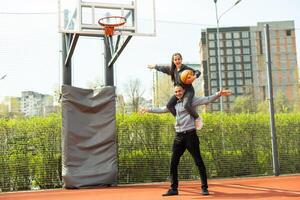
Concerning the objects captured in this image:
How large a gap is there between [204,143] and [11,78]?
182 inches

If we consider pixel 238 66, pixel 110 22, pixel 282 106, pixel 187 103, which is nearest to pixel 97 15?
pixel 110 22

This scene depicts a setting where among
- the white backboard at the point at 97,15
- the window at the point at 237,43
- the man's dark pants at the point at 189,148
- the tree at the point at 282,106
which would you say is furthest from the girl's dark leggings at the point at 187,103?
the window at the point at 237,43

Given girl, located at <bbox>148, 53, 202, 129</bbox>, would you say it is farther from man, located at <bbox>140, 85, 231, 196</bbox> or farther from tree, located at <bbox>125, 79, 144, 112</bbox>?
tree, located at <bbox>125, 79, 144, 112</bbox>

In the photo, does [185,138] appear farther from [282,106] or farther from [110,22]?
[282,106]

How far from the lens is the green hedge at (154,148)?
31.7ft

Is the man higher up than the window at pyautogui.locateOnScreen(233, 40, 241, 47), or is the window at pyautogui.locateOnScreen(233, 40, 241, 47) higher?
the window at pyautogui.locateOnScreen(233, 40, 241, 47)

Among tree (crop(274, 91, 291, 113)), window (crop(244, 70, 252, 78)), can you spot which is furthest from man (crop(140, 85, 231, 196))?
window (crop(244, 70, 252, 78))

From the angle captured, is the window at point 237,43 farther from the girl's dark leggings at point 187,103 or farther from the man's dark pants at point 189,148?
the man's dark pants at point 189,148

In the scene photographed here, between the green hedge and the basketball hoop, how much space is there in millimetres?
2606

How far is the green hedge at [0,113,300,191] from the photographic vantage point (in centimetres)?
967

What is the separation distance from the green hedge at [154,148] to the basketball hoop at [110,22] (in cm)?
261

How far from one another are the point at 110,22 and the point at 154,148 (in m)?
3.44

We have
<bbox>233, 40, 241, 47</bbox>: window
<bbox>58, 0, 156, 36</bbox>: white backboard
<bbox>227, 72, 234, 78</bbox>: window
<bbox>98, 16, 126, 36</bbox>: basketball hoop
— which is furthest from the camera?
<bbox>227, 72, 234, 78</bbox>: window

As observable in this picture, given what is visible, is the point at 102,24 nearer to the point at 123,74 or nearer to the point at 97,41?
the point at 97,41
